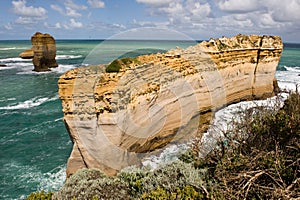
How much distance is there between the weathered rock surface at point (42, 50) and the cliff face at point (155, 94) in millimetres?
35209

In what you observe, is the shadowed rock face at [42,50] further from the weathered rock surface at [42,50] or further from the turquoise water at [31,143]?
the turquoise water at [31,143]

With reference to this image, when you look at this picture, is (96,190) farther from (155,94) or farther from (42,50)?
(42,50)

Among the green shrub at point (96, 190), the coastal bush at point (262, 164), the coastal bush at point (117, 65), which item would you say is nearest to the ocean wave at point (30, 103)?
the coastal bush at point (117, 65)

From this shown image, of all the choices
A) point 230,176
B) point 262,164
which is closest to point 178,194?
point 230,176

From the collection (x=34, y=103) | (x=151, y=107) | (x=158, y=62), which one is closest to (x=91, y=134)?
(x=151, y=107)

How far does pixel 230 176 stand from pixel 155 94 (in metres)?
8.62

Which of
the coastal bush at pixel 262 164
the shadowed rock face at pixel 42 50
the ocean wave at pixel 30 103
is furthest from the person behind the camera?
the shadowed rock face at pixel 42 50

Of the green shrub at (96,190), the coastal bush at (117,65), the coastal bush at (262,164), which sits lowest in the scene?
the green shrub at (96,190)

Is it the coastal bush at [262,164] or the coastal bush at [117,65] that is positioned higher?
the coastal bush at [117,65]

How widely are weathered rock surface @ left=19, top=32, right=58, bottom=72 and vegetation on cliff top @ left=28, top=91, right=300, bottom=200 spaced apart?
4236cm

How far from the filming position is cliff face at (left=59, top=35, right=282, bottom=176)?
10.8m

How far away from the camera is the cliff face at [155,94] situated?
10.8 m

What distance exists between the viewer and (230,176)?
243 inches

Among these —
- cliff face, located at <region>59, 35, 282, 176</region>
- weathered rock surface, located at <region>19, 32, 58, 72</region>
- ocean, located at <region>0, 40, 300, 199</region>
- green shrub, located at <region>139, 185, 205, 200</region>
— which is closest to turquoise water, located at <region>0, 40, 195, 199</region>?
ocean, located at <region>0, 40, 300, 199</region>
